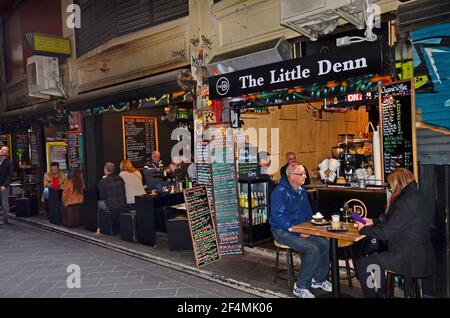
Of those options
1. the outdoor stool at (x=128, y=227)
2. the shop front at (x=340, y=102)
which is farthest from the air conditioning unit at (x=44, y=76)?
the shop front at (x=340, y=102)

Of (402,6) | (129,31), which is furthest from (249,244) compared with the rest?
(129,31)

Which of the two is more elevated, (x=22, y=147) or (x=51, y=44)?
(x=51, y=44)

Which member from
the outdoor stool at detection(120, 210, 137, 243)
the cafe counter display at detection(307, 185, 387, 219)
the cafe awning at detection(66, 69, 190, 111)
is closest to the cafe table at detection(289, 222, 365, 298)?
the cafe counter display at detection(307, 185, 387, 219)

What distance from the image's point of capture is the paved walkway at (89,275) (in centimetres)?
529

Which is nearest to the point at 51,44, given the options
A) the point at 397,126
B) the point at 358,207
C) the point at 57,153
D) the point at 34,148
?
the point at 57,153

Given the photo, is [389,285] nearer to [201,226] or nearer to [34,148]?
[201,226]

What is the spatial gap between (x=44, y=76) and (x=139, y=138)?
3164 mm

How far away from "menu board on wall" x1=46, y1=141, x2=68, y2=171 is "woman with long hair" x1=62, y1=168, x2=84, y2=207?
4000 millimetres

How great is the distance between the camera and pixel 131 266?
21.1ft

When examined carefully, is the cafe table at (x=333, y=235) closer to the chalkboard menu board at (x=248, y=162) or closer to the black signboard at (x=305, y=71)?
the black signboard at (x=305, y=71)

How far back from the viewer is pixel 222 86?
6875mm

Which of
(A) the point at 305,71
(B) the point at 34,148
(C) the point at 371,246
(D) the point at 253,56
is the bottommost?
(C) the point at 371,246

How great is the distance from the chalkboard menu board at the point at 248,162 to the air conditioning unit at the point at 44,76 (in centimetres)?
680
